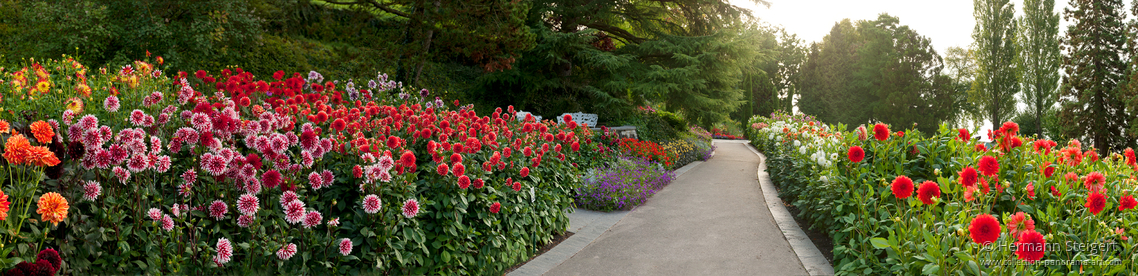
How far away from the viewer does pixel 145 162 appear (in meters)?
2.60

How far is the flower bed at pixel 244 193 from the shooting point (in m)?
2.51

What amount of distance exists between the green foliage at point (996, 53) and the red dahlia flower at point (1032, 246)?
2955cm

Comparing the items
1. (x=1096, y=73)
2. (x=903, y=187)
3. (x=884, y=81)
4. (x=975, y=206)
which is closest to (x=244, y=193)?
(x=903, y=187)

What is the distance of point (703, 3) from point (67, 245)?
13.9m

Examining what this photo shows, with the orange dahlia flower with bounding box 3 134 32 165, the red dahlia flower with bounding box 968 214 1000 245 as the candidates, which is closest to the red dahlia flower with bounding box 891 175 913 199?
the red dahlia flower with bounding box 968 214 1000 245

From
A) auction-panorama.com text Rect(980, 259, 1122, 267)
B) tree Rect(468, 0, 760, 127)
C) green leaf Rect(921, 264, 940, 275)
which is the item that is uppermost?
tree Rect(468, 0, 760, 127)

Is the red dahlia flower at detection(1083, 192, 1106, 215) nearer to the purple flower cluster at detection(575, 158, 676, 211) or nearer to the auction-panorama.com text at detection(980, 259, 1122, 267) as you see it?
the auction-panorama.com text at detection(980, 259, 1122, 267)

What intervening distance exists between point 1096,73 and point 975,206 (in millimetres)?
25563

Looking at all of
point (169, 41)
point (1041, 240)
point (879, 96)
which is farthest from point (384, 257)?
point (879, 96)

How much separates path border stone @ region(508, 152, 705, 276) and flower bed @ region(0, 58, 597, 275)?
6.4 inches

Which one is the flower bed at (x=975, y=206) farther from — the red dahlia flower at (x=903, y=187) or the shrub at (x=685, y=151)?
the shrub at (x=685, y=151)

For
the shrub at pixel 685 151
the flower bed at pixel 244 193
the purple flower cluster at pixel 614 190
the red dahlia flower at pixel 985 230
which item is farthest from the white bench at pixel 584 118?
the red dahlia flower at pixel 985 230

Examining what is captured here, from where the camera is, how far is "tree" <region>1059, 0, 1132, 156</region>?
2112cm

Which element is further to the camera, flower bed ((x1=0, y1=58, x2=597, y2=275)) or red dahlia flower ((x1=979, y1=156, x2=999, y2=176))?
red dahlia flower ((x1=979, y1=156, x2=999, y2=176))
